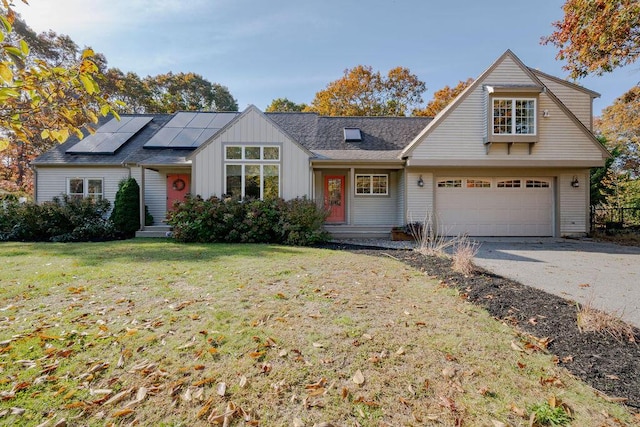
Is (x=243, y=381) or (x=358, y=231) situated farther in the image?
(x=358, y=231)

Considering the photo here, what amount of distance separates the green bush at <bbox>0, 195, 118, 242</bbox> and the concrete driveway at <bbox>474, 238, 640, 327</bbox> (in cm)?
1230

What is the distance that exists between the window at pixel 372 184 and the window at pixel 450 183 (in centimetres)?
217

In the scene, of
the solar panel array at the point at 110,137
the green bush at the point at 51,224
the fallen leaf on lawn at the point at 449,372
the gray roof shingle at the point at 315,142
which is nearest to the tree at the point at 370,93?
the gray roof shingle at the point at 315,142

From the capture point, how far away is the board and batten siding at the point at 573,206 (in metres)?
11.6

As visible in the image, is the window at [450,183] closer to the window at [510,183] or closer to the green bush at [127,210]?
the window at [510,183]

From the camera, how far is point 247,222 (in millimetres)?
9641

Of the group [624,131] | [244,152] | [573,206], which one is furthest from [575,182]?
[624,131]

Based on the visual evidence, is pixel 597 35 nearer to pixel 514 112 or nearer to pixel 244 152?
pixel 514 112

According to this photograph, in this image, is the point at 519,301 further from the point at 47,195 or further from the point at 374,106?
the point at 374,106

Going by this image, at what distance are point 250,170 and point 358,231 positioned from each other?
4640 millimetres

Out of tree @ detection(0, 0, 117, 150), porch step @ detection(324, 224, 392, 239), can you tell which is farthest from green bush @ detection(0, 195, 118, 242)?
tree @ detection(0, 0, 117, 150)

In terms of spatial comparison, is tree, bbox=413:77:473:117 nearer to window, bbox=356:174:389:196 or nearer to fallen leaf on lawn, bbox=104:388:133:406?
window, bbox=356:174:389:196

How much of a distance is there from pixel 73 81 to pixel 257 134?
891cm

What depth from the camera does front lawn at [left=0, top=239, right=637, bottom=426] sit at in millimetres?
2059
